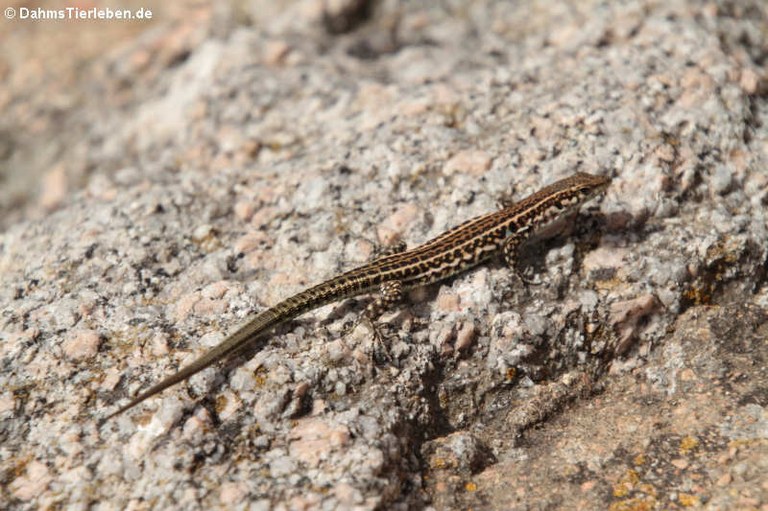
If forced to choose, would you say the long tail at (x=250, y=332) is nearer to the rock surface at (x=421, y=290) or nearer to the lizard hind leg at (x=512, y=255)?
the rock surface at (x=421, y=290)

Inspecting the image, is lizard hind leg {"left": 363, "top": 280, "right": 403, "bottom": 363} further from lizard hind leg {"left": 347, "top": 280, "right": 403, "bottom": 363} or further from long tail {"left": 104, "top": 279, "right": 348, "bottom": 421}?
long tail {"left": 104, "top": 279, "right": 348, "bottom": 421}

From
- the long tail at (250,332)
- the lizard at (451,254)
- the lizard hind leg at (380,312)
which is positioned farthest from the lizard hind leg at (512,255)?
the long tail at (250,332)

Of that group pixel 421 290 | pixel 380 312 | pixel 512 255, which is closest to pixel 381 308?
pixel 380 312

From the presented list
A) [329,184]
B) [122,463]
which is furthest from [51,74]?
[122,463]

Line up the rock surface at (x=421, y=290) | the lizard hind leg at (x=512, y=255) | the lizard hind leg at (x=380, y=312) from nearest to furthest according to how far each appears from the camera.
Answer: the rock surface at (x=421, y=290) < the lizard hind leg at (x=380, y=312) < the lizard hind leg at (x=512, y=255)

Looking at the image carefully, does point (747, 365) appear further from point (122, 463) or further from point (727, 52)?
point (122, 463)
